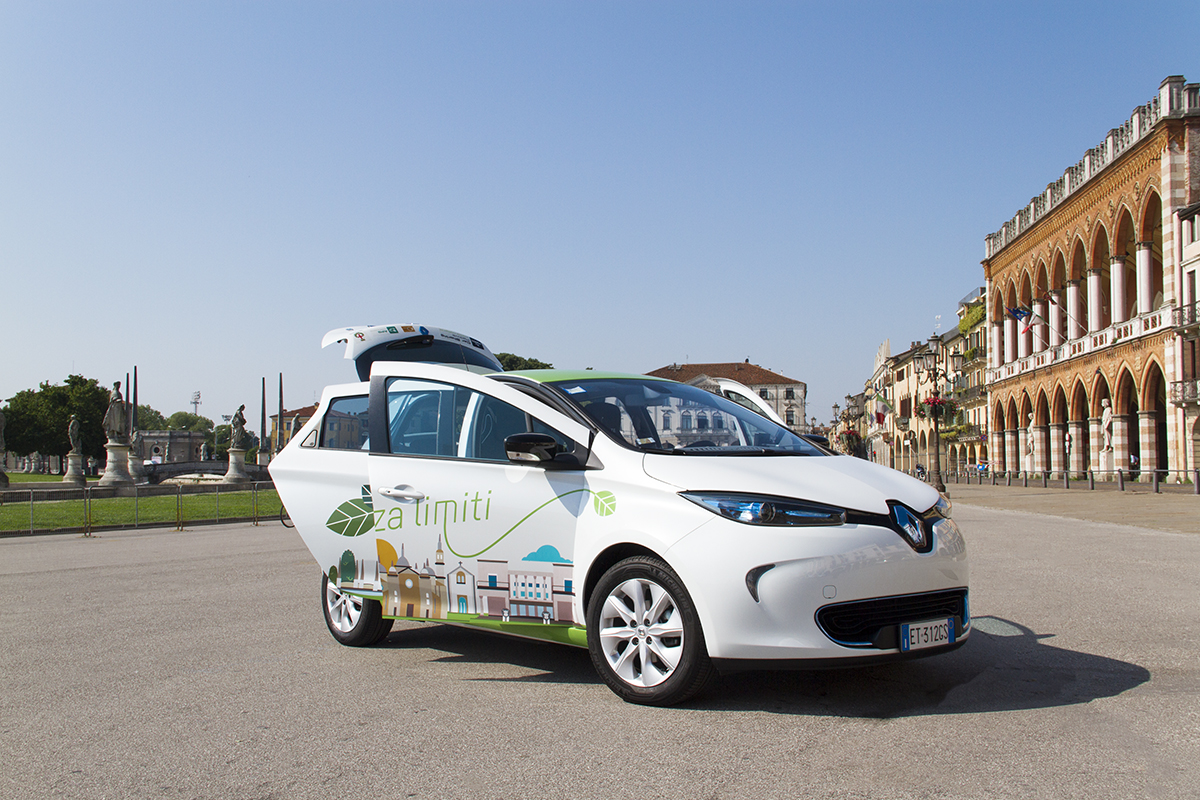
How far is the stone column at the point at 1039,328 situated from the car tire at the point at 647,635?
2223 inches

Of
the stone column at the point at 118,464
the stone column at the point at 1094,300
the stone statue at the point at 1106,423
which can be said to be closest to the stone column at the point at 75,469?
the stone column at the point at 118,464

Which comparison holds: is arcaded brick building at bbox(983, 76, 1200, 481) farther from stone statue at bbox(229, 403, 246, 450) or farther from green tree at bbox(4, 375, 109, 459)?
green tree at bbox(4, 375, 109, 459)

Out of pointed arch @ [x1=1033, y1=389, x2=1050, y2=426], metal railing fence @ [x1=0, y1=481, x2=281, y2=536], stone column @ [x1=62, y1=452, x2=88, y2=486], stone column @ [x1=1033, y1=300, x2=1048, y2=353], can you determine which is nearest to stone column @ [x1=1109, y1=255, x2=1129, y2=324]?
stone column @ [x1=1033, y1=300, x2=1048, y2=353]

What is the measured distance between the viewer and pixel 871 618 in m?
4.60

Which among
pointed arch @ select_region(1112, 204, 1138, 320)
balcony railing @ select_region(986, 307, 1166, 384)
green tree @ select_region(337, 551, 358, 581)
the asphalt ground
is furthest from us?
pointed arch @ select_region(1112, 204, 1138, 320)

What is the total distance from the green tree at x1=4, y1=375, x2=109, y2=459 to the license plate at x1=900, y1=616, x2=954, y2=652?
10347 centimetres

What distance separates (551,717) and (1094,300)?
50166mm

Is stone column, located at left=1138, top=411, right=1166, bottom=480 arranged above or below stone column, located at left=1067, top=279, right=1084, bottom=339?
below

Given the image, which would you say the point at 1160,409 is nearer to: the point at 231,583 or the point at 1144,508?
the point at 1144,508

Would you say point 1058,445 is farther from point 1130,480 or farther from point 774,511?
point 774,511

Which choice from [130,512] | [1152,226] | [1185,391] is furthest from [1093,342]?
[130,512]

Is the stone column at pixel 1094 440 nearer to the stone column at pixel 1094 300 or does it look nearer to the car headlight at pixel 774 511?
the stone column at pixel 1094 300

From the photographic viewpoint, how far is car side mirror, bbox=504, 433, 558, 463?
17.1ft

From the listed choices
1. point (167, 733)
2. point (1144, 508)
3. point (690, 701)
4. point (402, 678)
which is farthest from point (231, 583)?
point (1144, 508)
